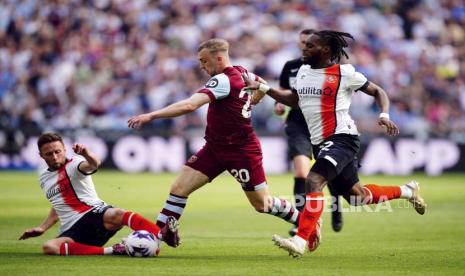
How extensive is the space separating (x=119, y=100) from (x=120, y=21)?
331 centimetres

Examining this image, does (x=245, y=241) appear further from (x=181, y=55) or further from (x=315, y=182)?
(x=181, y=55)

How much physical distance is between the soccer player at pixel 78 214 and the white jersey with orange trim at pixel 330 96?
6.08ft

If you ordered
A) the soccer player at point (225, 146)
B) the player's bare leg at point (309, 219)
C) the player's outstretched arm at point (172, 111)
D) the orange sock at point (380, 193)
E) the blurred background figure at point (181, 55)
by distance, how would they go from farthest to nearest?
the blurred background figure at point (181, 55), the orange sock at point (380, 193), the soccer player at point (225, 146), the player's bare leg at point (309, 219), the player's outstretched arm at point (172, 111)

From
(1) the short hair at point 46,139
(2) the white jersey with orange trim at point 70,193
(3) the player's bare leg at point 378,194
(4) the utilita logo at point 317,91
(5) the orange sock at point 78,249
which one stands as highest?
(4) the utilita logo at point 317,91

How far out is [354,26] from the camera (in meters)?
27.1

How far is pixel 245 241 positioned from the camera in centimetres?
1155

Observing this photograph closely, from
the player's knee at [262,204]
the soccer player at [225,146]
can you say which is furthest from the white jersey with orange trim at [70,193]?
the player's knee at [262,204]

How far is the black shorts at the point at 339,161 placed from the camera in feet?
31.6

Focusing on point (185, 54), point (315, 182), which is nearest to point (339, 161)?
point (315, 182)

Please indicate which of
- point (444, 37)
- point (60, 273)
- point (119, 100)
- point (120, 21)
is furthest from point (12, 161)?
point (60, 273)

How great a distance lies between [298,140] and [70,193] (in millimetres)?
3797

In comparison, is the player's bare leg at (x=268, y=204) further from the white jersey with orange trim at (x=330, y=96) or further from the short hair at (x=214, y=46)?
the short hair at (x=214, y=46)

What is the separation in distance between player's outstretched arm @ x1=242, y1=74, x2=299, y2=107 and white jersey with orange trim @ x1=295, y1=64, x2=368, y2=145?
0.28m

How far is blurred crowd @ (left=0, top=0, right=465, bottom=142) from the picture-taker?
2538 centimetres
